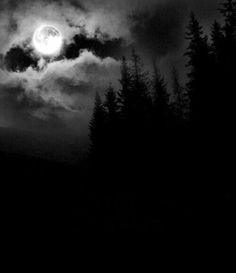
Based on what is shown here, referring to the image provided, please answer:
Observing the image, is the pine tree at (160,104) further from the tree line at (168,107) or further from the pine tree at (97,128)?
the pine tree at (97,128)

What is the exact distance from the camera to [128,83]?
31.6m

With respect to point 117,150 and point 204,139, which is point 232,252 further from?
point 117,150

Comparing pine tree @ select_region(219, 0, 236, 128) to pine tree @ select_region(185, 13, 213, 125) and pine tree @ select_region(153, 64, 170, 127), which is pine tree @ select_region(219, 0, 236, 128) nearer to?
pine tree @ select_region(185, 13, 213, 125)

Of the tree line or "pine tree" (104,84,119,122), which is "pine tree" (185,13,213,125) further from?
"pine tree" (104,84,119,122)

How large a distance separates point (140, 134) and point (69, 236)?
18.9 m

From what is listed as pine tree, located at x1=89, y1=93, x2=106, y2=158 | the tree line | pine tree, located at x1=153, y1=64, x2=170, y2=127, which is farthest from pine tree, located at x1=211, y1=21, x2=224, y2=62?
pine tree, located at x1=89, y1=93, x2=106, y2=158

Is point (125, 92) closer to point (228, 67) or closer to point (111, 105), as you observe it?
point (111, 105)

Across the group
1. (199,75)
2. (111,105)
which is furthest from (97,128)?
(199,75)

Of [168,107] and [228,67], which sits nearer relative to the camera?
[228,67]

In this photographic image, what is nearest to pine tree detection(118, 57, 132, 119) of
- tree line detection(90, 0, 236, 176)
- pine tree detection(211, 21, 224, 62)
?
tree line detection(90, 0, 236, 176)

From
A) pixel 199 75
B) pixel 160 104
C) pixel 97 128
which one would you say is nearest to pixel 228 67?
pixel 199 75

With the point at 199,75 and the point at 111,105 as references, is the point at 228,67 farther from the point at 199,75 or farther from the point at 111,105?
the point at 111,105

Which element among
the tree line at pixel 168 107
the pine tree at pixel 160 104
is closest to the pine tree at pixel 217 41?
the tree line at pixel 168 107

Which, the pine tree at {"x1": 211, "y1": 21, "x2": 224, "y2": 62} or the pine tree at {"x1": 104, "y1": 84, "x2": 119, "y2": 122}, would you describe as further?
the pine tree at {"x1": 104, "y1": 84, "x2": 119, "y2": 122}
